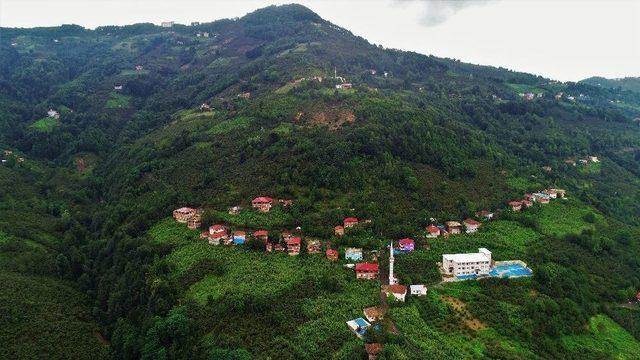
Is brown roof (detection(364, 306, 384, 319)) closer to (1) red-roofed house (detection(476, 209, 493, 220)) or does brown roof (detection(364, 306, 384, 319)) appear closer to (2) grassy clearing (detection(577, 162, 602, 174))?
(1) red-roofed house (detection(476, 209, 493, 220))

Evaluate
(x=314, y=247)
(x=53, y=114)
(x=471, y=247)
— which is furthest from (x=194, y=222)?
(x=53, y=114)

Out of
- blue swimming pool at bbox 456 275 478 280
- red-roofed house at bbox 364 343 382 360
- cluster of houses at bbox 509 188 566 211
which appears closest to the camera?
red-roofed house at bbox 364 343 382 360

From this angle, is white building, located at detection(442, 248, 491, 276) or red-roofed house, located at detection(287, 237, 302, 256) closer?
white building, located at detection(442, 248, 491, 276)

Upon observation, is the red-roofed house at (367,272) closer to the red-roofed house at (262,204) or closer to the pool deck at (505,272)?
the pool deck at (505,272)

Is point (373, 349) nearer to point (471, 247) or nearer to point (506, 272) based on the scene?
point (506, 272)

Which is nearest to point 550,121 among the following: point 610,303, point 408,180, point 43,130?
point 408,180

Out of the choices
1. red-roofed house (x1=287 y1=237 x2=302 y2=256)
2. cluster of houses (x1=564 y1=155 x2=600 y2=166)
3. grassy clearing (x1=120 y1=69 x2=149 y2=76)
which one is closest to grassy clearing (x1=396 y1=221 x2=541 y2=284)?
red-roofed house (x1=287 y1=237 x2=302 y2=256)
